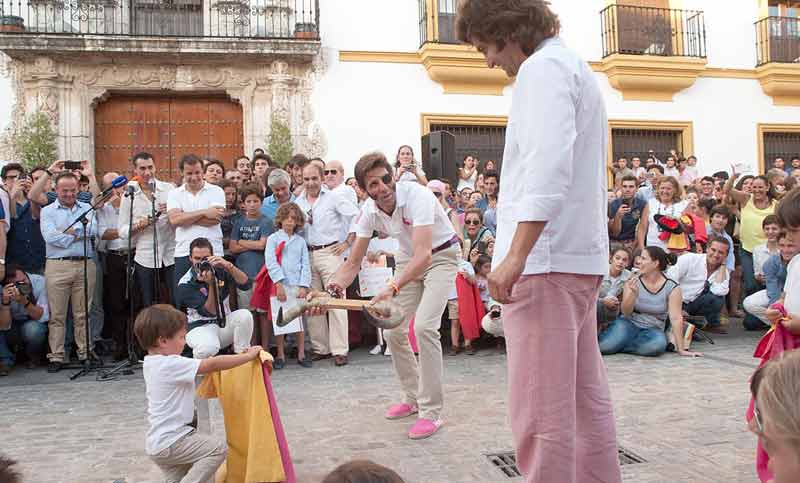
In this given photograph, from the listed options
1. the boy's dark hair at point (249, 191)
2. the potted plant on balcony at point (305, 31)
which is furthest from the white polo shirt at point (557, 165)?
the potted plant on balcony at point (305, 31)

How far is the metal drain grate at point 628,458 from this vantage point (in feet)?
12.6

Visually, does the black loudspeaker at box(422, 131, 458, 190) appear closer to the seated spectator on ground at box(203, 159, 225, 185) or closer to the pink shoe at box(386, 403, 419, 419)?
the seated spectator on ground at box(203, 159, 225, 185)

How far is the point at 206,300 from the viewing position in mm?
5746

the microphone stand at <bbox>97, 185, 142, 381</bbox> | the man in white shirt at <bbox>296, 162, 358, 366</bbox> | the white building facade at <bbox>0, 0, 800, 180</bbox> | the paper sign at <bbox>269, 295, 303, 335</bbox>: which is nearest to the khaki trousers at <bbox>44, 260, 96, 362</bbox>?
the microphone stand at <bbox>97, 185, 142, 381</bbox>

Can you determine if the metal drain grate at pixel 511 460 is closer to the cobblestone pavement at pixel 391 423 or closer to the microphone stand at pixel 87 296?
the cobblestone pavement at pixel 391 423

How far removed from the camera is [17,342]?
23.6 ft

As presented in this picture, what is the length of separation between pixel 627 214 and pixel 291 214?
435 centimetres

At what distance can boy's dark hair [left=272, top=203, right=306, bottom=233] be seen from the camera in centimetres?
707

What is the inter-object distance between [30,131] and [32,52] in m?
1.47

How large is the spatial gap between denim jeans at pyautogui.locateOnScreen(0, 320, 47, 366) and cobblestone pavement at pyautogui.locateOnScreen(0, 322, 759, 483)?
0.25 m

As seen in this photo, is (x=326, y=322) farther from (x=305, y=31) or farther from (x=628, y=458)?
(x=305, y=31)

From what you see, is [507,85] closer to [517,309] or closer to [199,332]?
[199,332]

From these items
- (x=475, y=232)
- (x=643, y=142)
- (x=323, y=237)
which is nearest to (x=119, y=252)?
(x=323, y=237)

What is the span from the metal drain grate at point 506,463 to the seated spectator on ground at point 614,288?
11.5ft
